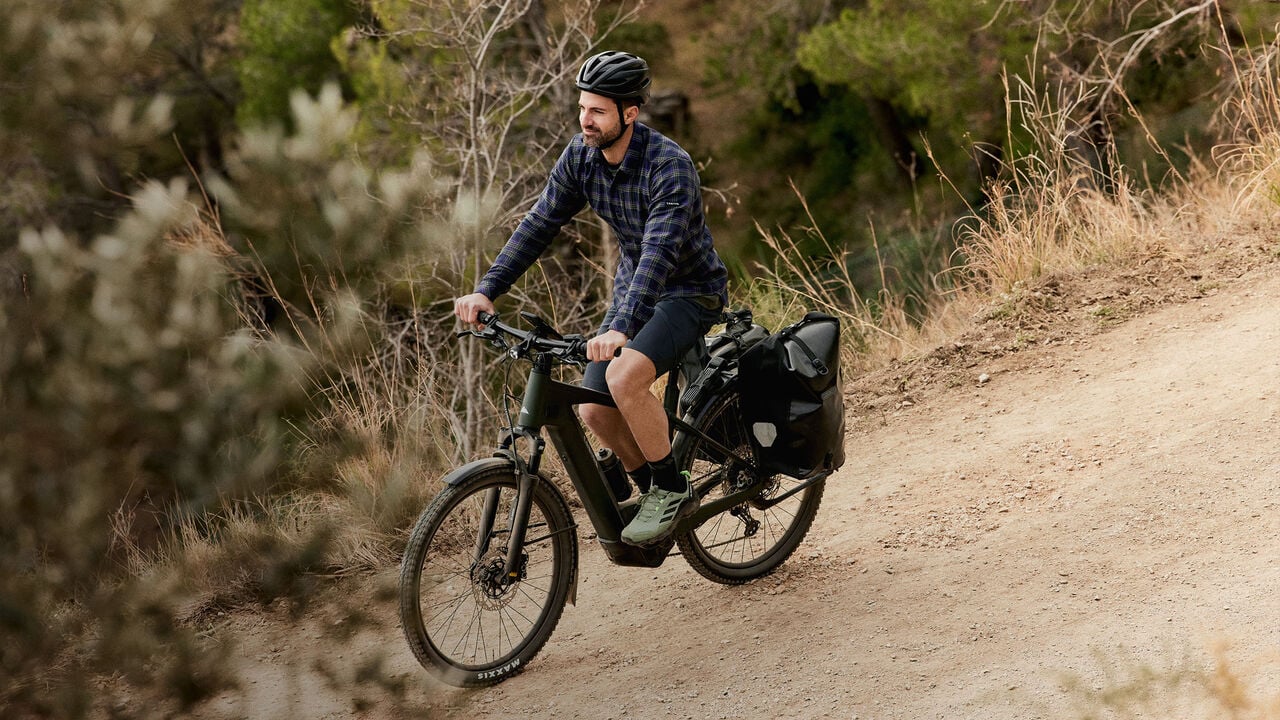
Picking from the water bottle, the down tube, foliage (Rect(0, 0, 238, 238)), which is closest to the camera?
foliage (Rect(0, 0, 238, 238))

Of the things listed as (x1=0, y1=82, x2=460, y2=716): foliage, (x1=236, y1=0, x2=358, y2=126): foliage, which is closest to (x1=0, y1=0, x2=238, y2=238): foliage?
(x1=0, y1=82, x2=460, y2=716): foliage

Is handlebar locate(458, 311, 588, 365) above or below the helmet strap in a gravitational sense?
below

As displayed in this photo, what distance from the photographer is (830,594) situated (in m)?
4.37

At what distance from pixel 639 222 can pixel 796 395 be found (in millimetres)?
828

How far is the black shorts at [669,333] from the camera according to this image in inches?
150

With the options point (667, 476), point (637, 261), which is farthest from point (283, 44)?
point (667, 476)

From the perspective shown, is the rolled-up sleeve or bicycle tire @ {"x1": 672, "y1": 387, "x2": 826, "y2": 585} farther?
bicycle tire @ {"x1": 672, "y1": 387, "x2": 826, "y2": 585}

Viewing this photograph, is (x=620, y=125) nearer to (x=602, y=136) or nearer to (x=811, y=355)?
(x=602, y=136)

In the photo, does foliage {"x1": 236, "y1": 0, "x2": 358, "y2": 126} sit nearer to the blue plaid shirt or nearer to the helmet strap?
the blue plaid shirt

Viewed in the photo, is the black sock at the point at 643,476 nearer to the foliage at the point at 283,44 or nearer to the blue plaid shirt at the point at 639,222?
the blue plaid shirt at the point at 639,222

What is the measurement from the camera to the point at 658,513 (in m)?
3.97

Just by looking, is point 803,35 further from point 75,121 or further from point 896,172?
point 75,121

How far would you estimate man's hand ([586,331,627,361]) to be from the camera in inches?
133

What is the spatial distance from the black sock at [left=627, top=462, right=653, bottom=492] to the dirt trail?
0.54 meters
